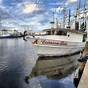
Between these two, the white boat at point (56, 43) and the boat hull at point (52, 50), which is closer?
the white boat at point (56, 43)

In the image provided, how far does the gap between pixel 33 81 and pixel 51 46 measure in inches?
458

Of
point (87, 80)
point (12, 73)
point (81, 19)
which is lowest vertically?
point (12, 73)

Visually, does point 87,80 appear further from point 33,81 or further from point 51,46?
point 51,46

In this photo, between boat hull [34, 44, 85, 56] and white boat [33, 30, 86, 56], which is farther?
boat hull [34, 44, 85, 56]

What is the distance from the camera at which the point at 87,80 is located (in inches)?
455

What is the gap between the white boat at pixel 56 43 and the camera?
92.7 ft

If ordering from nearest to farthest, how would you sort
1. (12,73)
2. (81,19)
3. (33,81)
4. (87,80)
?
(87,80) → (33,81) → (12,73) → (81,19)

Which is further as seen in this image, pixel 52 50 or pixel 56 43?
pixel 52 50

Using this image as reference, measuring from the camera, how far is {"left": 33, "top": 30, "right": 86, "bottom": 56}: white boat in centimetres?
2827

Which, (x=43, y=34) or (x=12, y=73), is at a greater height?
(x=43, y=34)

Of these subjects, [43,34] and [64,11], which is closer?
[43,34]

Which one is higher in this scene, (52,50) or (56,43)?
(56,43)

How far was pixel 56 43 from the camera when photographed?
2811cm

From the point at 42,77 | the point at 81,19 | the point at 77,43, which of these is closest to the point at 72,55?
the point at 77,43
